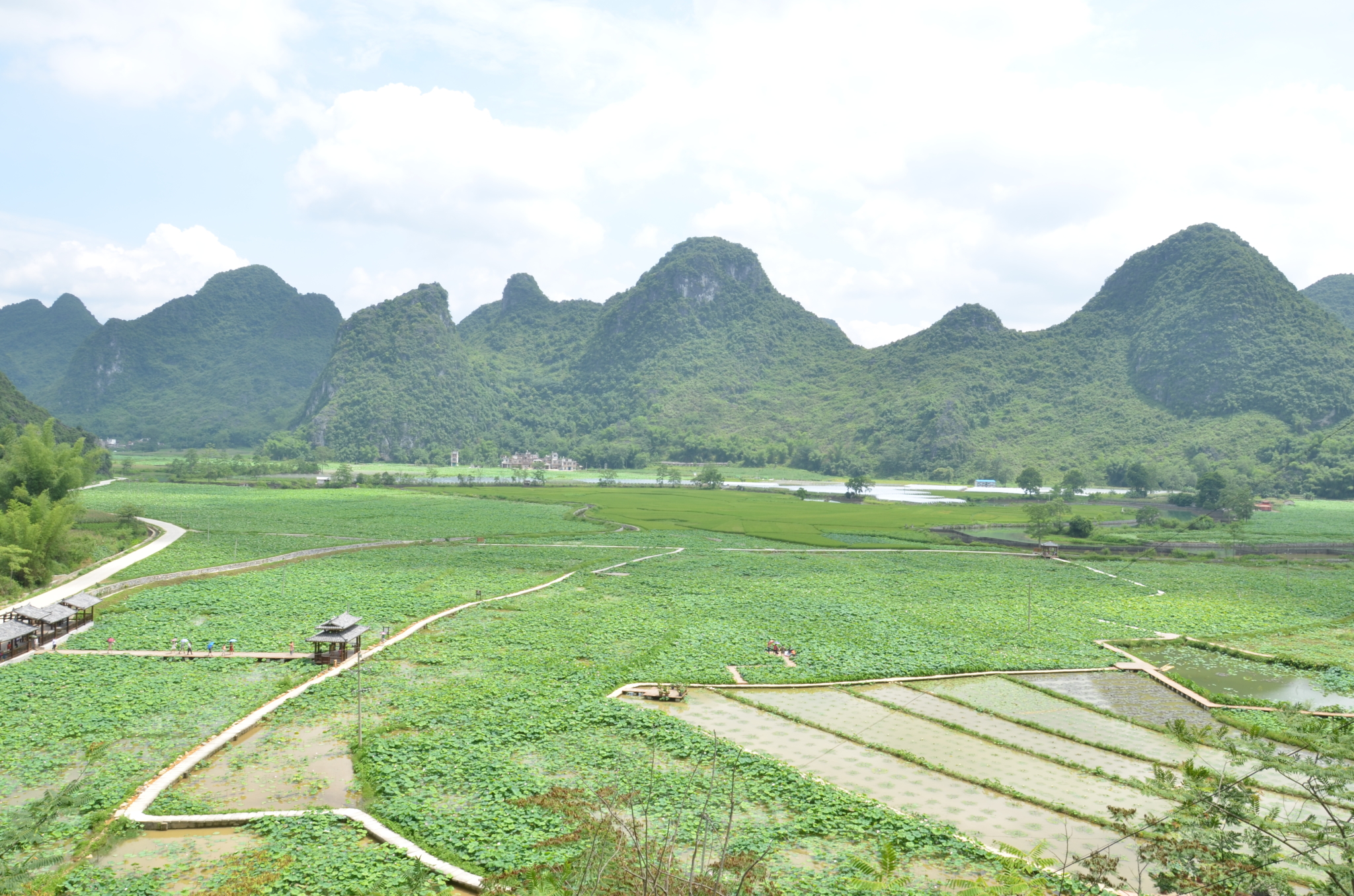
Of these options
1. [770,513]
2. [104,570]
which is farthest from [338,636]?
[770,513]

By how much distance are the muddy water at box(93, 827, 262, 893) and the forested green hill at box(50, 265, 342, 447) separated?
143916 mm

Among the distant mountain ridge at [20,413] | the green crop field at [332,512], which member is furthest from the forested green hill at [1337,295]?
the distant mountain ridge at [20,413]

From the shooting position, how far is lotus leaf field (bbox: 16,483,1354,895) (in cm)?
1150

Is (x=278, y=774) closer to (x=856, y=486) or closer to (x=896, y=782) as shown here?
(x=896, y=782)

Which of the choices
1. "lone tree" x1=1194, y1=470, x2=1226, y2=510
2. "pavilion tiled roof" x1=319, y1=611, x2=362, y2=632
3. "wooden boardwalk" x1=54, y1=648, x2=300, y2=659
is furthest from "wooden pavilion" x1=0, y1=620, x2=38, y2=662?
"lone tree" x1=1194, y1=470, x2=1226, y2=510

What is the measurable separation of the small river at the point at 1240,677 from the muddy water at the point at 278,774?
19819mm

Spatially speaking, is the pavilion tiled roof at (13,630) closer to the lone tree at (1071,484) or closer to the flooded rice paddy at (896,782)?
the flooded rice paddy at (896,782)

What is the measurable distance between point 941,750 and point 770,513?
4512cm

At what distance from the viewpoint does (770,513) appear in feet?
197

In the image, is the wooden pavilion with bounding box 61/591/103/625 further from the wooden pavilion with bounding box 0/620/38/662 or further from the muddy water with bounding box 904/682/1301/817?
the muddy water with bounding box 904/682/1301/817

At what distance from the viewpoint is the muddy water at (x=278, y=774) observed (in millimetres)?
12367

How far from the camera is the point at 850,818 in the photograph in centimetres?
1205

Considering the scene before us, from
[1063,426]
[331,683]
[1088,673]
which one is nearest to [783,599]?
[1088,673]

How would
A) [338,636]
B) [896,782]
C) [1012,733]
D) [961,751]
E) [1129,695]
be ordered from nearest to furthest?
1. [896,782]
2. [961,751]
3. [1012,733]
4. [1129,695]
5. [338,636]
